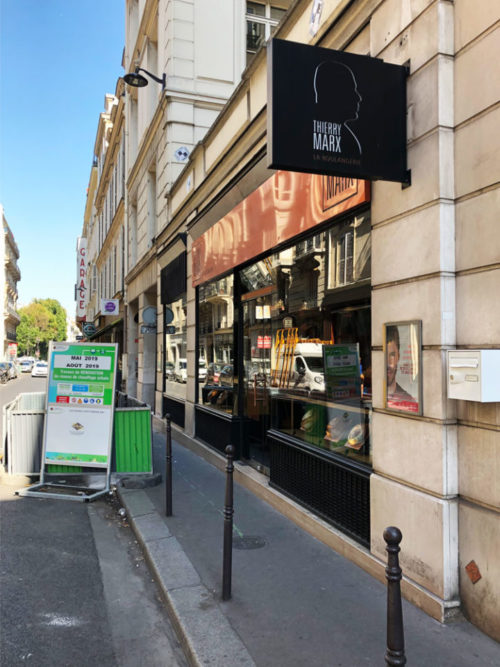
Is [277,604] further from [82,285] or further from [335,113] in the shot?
[82,285]

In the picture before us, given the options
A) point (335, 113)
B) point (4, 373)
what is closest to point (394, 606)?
point (335, 113)

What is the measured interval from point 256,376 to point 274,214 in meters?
2.69

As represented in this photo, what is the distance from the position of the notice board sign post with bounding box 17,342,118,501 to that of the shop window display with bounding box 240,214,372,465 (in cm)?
226

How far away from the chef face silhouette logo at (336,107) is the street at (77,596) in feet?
12.3

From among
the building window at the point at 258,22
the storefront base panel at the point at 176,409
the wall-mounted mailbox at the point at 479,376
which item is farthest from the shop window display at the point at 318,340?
the building window at the point at 258,22

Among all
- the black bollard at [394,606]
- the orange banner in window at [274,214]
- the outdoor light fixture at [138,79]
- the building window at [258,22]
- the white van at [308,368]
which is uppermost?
the building window at [258,22]

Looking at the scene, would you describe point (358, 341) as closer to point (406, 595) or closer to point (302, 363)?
point (302, 363)

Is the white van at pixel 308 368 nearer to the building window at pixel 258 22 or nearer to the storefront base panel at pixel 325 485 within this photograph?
the storefront base panel at pixel 325 485

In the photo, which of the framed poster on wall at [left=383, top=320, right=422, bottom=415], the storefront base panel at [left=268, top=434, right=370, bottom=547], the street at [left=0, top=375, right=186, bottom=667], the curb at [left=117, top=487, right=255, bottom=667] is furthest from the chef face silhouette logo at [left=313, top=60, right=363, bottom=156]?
the street at [left=0, top=375, right=186, bottom=667]

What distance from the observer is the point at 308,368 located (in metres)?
6.08

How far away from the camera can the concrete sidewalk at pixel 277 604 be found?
3.06 m

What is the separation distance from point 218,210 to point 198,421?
4.12 meters

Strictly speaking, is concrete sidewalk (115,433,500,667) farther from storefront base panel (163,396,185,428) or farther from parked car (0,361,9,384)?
parked car (0,361,9,384)

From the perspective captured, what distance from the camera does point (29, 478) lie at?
310 inches
